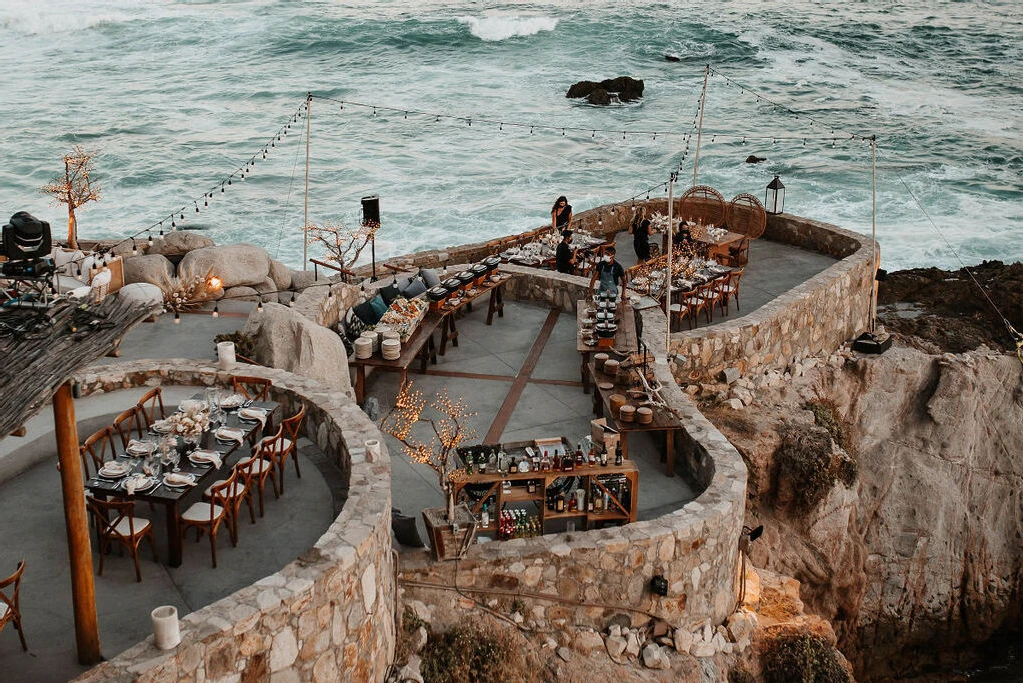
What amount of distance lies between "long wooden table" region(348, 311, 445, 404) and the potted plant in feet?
1.54

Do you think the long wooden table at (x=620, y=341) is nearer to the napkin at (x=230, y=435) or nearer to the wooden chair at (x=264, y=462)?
the wooden chair at (x=264, y=462)

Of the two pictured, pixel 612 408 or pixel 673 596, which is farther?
pixel 612 408

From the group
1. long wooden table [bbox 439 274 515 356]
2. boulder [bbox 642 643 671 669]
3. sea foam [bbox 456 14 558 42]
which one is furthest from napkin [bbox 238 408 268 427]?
sea foam [bbox 456 14 558 42]

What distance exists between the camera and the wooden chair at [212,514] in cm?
1107

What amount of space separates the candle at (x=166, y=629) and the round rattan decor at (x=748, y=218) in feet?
63.7

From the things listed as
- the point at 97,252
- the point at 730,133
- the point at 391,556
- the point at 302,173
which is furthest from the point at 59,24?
the point at 391,556

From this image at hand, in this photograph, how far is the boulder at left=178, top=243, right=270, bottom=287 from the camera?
22.1m

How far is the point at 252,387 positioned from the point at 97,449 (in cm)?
211

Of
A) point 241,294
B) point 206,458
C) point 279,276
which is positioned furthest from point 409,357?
point 279,276

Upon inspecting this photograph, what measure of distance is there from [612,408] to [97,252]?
12.1 metres

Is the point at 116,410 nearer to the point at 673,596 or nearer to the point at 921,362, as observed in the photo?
the point at 673,596

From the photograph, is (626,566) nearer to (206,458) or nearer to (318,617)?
(318,617)

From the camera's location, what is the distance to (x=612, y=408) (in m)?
14.9

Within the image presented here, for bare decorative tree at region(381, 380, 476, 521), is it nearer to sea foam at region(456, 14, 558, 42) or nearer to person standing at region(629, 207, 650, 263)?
person standing at region(629, 207, 650, 263)
